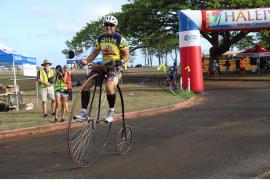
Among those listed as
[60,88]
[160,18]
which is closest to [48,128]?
[60,88]

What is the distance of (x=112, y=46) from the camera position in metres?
7.79

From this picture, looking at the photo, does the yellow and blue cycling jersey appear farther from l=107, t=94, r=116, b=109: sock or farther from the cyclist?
l=107, t=94, r=116, b=109: sock

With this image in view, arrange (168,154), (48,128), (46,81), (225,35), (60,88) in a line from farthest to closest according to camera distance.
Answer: (225,35), (46,81), (60,88), (48,128), (168,154)

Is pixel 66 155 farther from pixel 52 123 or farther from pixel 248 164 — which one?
pixel 52 123

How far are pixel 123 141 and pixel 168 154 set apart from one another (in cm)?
87

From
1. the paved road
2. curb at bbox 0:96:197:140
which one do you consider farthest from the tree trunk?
the paved road

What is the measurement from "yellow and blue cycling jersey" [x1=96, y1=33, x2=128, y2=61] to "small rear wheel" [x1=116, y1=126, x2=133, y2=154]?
4.77 feet

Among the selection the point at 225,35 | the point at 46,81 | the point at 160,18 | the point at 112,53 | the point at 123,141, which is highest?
the point at 160,18

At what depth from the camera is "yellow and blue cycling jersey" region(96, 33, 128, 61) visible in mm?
7797

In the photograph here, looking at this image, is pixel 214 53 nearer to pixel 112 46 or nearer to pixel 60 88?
pixel 60 88

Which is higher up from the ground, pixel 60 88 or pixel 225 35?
pixel 225 35

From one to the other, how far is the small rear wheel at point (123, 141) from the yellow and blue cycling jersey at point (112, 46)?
1455 mm

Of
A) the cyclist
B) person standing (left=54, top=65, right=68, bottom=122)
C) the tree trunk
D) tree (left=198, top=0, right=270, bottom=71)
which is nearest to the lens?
the cyclist

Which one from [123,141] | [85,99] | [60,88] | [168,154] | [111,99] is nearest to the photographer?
[85,99]
